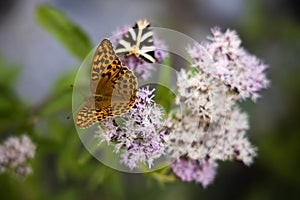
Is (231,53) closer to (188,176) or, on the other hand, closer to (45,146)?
(188,176)

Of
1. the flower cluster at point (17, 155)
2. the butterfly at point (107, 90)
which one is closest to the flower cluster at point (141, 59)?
the butterfly at point (107, 90)

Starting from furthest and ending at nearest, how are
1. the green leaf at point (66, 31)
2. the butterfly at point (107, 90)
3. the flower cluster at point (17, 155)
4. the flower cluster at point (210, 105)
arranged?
the green leaf at point (66, 31)
the flower cluster at point (17, 155)
the flower cluster at point (210, 105)
the butterfly at point (107, 90)

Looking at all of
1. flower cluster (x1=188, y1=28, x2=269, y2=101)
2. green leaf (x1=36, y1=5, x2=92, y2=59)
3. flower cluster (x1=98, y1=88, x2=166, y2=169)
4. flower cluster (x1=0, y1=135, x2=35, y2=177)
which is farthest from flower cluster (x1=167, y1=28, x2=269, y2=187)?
flower cluster (x1=0, y1=135, x2=35, y2=177)

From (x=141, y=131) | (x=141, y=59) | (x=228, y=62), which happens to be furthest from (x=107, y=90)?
(x=228, y=62)

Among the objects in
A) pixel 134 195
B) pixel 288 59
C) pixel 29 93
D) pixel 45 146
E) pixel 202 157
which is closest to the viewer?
pixel 202 157

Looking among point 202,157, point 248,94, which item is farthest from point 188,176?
point 248,94

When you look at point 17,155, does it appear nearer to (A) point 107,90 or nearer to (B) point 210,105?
(A) point 107,90

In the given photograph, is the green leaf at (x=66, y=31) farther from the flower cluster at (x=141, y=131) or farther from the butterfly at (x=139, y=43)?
the flower cluster at (x=141, y=131)
